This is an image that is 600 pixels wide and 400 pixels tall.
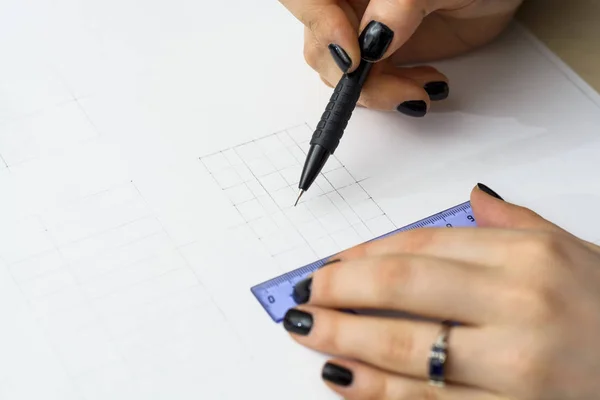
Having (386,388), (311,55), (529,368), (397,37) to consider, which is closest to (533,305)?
(529,368)

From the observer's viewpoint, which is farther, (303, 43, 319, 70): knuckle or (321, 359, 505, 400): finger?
(303, 43, 319, 70): knuckle

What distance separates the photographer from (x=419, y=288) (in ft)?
2.35

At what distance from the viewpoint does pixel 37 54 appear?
108cm

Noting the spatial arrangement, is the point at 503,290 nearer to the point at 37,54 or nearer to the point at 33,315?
the point at 33,315

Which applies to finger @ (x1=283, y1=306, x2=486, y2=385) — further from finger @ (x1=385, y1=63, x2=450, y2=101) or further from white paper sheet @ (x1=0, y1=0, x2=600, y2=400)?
finger @ (x1=385, y1=63, x2=450, y2=101)

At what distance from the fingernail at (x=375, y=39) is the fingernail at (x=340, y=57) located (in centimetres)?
2

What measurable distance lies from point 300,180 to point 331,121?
0.08 meters

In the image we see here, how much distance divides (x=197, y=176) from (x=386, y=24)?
296mm

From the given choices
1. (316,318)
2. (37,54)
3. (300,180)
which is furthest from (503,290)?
(37,54)

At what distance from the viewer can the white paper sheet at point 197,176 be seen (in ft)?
2.52

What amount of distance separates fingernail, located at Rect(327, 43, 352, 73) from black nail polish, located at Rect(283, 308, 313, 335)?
0.33 meters

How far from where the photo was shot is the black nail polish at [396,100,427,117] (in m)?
1.04

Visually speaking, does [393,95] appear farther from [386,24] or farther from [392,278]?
[392,278]

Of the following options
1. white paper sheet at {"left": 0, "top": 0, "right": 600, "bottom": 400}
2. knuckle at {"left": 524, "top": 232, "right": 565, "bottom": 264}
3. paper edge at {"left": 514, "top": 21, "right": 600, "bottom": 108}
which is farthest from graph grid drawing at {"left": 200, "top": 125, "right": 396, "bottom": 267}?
paper edge at {"left": 514, "top": 21, "right": 600, "bottom": 108}
